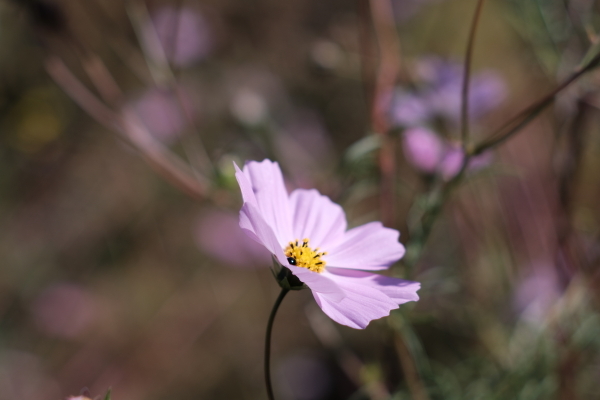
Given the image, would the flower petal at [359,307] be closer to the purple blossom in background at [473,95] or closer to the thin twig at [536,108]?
the thin twig at [536,108]

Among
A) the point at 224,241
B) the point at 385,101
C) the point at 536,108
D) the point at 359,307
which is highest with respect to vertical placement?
the point at 224,241

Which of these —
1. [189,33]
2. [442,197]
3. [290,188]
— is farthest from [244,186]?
[189,33]

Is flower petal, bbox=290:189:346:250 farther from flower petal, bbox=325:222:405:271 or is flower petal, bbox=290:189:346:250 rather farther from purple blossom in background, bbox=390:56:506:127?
purple blossom in background, bbox=390:56:506:127

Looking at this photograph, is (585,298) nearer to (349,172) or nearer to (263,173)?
(349,172)

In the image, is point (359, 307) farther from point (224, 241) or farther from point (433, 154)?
point (224, 241)

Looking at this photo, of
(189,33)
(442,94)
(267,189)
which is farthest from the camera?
(189,33)

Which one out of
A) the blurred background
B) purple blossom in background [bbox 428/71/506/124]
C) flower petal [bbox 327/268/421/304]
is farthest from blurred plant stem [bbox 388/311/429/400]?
purple blossom in background [bbox 428/71/506/124]

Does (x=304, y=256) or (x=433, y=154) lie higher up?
(x=433, y=154)
